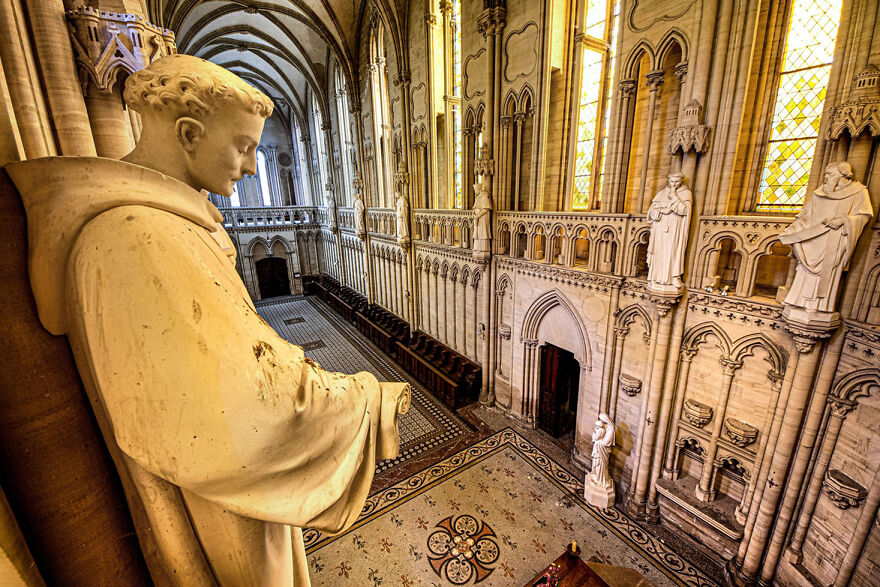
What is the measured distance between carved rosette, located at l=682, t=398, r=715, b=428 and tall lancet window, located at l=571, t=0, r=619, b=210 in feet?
11.9

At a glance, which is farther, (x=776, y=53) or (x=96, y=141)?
(x=776, y=53)

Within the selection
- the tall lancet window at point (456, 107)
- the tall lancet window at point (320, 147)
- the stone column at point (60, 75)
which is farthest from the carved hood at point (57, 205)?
the tall lancet window at point (320, 147)

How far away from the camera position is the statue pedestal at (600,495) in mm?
5883

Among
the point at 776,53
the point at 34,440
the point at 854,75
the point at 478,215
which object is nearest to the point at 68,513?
the point at 34,440

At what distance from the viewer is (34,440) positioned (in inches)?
32.2

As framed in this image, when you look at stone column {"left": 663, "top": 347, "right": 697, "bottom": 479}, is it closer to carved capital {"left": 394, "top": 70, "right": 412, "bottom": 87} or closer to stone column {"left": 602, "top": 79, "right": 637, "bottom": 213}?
stone column {"left": 602, "top": 79, "right": 637, "bottom": 213}

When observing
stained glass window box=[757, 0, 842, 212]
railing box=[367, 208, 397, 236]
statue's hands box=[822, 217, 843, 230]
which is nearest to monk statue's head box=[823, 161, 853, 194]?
statue's hands box=[822, 217, 843, 230]

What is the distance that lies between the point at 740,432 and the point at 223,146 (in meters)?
6.33

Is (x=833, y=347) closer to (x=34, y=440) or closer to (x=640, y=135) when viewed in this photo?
(x=640, y=135)

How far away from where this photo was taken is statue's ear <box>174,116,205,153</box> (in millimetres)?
920

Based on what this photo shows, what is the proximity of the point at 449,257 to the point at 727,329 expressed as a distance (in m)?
6.33

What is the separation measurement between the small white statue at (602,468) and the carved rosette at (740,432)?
153cm

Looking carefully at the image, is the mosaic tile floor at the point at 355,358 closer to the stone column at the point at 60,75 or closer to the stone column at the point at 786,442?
the stone column at the point at 786,442

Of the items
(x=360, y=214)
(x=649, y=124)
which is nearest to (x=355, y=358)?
(x=360, y=214)
